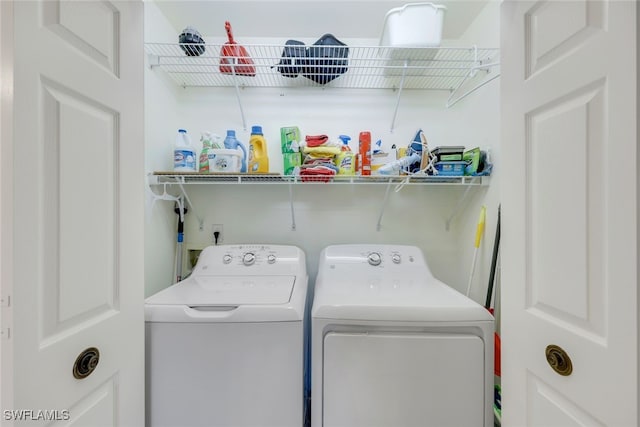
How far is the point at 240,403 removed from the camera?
95 centimetres

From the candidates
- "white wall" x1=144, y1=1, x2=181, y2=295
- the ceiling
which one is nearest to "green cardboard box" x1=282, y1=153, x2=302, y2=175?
"white wall" x1=144, y1=1, x2=181, y2=295

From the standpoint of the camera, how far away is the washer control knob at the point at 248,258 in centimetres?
147

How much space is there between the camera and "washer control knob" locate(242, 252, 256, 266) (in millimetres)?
1470

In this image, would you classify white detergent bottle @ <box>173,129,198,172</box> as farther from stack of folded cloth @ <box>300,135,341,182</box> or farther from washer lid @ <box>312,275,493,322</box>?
washer lid @ <box>312,275,493,322</box>

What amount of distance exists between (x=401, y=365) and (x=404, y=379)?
55mm

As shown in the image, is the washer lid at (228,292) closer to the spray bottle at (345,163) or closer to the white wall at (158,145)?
the white wall at (158,145)

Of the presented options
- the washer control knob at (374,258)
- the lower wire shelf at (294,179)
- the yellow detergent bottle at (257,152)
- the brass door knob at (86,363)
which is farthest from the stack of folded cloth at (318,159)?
the brass door knob at (86,363)

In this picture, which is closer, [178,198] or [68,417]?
[68,417]

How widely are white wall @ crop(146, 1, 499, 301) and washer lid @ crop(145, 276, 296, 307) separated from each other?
0.52m

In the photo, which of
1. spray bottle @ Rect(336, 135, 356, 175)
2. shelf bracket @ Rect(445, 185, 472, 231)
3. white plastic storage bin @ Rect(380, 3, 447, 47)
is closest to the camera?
white plastic storage bin @ Rect(380, 3, 447, 47)

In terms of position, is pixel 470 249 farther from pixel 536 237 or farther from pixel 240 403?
pixel 240 403

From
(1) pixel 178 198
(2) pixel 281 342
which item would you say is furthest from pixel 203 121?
(2) pixel 281 342

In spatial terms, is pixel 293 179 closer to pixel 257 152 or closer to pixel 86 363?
pixel 257 152

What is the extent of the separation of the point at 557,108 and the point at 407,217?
4.09 feet
